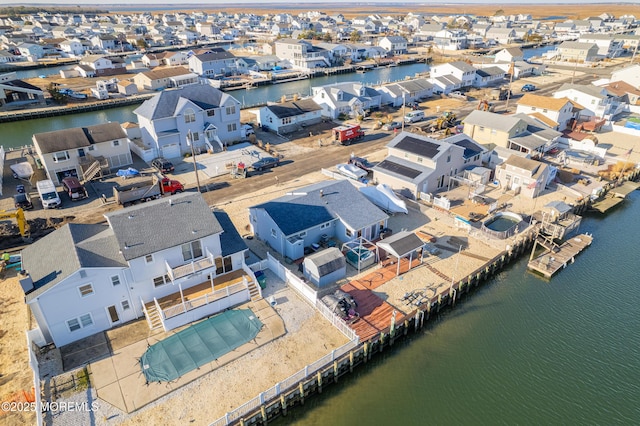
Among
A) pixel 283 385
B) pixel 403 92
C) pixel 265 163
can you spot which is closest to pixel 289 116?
pixel 265 163

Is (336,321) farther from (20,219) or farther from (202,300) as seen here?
(20,219)

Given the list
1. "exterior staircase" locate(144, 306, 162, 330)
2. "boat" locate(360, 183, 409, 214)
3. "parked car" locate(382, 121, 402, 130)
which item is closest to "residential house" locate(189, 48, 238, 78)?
"parked car" locate(382, 121, 402, 130)

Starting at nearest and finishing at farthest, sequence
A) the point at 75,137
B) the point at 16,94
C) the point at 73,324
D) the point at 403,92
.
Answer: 1. the point at 73,324
2. the point at 75,137
3. the point at 16,94
4. the point at 403,92

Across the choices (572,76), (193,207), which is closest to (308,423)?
(193,207)

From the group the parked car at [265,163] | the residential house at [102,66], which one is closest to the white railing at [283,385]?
the parked car at [265,163]

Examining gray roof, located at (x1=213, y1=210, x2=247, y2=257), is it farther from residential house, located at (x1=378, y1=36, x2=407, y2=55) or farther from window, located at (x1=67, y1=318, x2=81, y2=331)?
residential house, located at (x1=378, y1=36, x2=407, y2=55)

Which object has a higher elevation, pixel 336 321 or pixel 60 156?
pixel 60 156

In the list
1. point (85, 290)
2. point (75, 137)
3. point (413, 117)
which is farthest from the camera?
point (413, 117)
